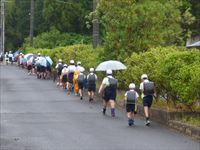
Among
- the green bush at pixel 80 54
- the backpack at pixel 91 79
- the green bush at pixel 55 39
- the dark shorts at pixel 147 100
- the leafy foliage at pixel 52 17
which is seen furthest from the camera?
the green bush at pixel 55 39

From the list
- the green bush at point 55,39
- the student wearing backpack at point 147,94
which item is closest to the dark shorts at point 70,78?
the student wearing backpack at point 147,94

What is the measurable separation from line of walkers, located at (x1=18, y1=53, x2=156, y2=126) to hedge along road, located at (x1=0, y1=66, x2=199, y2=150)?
0.53 metres

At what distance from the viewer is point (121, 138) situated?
1756 cm

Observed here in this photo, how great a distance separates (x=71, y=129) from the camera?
64.4ft

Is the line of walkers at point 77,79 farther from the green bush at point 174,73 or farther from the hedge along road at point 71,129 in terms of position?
the green bush at point 174,73

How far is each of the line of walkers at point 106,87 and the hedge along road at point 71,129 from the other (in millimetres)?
528

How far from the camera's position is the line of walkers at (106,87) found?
20688 mm

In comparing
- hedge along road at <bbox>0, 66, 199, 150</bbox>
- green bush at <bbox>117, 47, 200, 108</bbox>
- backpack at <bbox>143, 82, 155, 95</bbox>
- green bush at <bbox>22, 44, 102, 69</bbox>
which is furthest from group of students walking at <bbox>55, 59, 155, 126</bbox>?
green bush at <bbox>22, 44, 102, 69</bbox>

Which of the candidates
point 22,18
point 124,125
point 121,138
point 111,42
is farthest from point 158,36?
point 22,18

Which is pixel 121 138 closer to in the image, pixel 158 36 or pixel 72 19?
pixel 158 36

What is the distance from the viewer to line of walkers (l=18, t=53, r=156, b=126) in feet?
67.9

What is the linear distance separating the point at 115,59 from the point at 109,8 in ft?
8.56

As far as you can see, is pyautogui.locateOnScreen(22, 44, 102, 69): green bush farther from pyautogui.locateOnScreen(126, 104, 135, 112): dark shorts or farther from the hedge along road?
pyautogui.locateOnScreen(126, 104, 135, 112): dark shorts

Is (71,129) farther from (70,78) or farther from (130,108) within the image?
(70,78)
